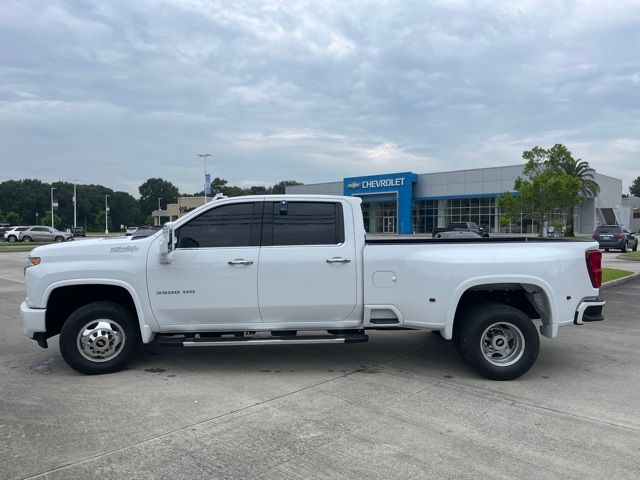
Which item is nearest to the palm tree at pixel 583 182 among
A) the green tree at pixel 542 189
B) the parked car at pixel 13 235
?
the green tree at pixel 542 189

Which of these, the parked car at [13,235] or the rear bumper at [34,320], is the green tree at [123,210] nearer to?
the parked car at [13,235]

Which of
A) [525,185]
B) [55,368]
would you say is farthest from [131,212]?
[55,368]

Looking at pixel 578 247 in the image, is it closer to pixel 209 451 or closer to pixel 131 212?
pixel 209 451

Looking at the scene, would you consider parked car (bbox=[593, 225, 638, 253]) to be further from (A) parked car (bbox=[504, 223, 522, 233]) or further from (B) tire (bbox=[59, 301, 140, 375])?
(B) tire (bbox=[59, 301, 140, 375])

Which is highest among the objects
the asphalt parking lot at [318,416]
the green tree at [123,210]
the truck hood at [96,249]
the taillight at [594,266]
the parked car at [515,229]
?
the green tree at [123,210]

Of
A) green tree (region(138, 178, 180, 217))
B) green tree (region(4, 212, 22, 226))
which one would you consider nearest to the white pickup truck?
green tree (region(4, 212, 22, 226))

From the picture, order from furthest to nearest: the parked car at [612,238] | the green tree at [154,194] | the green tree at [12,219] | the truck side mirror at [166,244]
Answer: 1. the green tree at [154,194]
2. the green tree at [12,219]
3. the parked car at [612,238]
4. the truck side mirror at [166,244]

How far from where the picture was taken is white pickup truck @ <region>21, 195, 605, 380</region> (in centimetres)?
533

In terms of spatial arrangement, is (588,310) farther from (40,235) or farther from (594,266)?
(40,235)

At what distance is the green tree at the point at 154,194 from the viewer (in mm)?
149375

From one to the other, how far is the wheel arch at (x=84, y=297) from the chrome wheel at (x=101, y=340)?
0.82 feet

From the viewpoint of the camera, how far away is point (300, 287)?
541 centimetres

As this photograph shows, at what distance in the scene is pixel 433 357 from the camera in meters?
6.32

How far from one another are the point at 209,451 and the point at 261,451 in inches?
14.9
